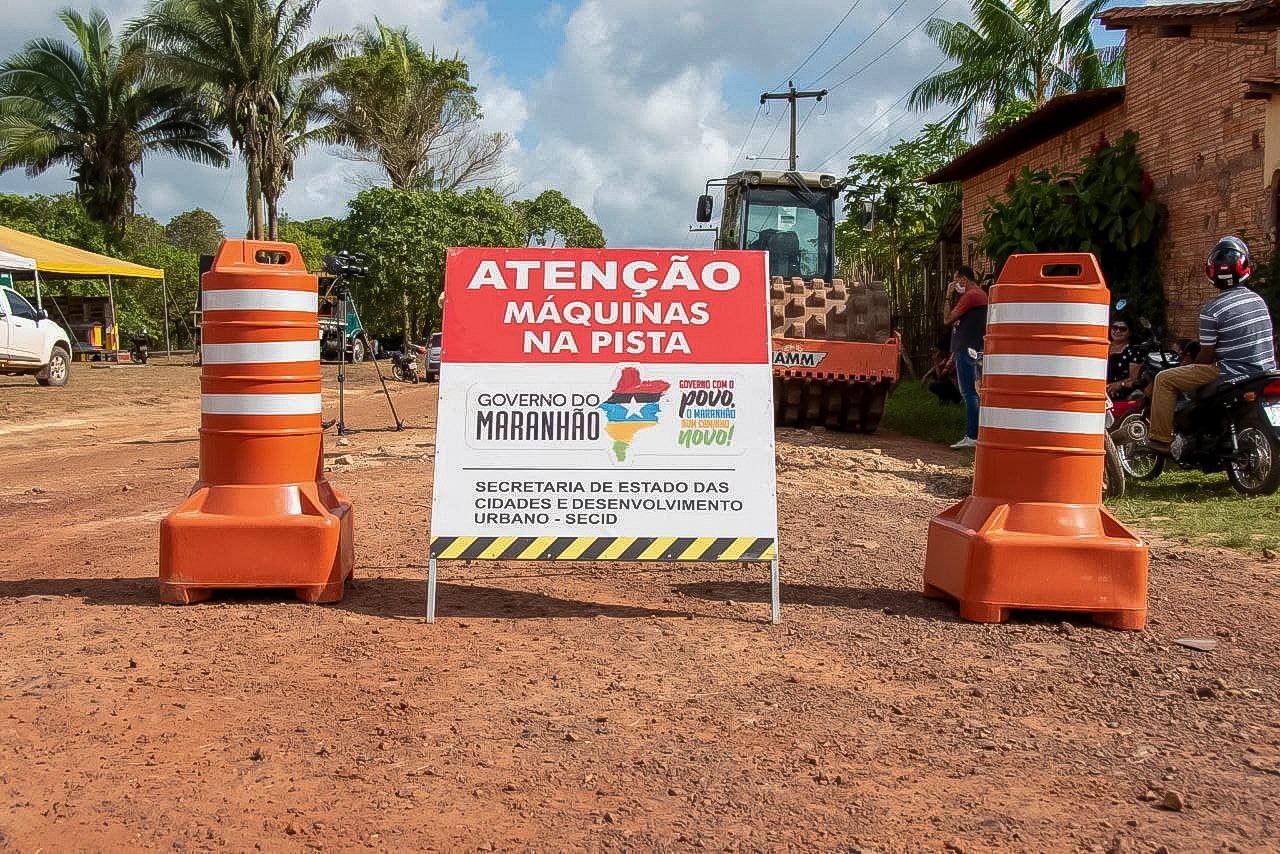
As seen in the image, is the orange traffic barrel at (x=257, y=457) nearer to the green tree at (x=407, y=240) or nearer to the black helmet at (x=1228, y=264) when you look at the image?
the black helmet at (x=1228, y=264)

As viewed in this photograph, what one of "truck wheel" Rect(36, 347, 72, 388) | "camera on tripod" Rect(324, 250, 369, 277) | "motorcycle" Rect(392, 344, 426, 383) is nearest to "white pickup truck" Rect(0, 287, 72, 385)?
"truck wheel" Rect(36, 347, 72, 388)

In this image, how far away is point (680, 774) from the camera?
334 cm

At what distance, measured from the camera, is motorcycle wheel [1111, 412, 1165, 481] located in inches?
A: 363

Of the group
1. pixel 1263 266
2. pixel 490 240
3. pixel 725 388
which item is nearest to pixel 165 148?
pixel 490 240

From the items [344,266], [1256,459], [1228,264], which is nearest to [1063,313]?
[1228,264]

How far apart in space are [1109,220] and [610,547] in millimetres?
12698

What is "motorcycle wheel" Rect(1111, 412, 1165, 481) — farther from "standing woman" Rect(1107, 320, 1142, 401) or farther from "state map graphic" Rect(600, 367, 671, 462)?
"state map graphic" Rect(600, 367, 671, 462)

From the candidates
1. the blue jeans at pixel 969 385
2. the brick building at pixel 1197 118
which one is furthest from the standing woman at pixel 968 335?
the brick building at pixel 1197 118

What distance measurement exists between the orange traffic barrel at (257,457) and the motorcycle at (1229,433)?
644 centimetres

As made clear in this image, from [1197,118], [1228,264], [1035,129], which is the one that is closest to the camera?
[1228,264]

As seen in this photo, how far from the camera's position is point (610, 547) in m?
5.15

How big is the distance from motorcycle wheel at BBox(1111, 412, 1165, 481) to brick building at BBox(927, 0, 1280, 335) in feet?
15.9

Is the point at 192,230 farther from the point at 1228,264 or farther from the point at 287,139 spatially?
the point at 1228,264

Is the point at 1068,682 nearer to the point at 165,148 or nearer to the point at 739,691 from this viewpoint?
the point at 739,691
